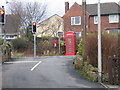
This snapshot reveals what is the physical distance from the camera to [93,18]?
3444 cm

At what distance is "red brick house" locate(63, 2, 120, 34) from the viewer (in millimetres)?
33469

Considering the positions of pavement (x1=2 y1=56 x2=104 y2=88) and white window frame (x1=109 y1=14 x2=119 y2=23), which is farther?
white window frame (x1=109 y1=14 x2=119 y2=23)

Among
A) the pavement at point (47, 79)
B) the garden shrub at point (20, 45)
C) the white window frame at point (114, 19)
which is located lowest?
the pavement at point (47, 79)

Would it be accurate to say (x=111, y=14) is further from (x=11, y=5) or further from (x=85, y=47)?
(x=85, y=47)

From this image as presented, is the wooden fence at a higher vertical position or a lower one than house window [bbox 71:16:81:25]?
lower

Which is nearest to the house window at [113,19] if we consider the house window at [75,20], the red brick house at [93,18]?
the red brick house at [93,18]

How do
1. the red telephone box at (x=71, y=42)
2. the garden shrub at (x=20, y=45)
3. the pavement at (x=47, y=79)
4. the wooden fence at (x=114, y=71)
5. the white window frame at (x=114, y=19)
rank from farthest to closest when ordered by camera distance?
1. the white window frame at (x=114, y=19)
2. the garden shrub at (x=20, y=45)
3. the red telephone box at (x=71, y=42)
4. the wooden fence at (x=114, y=71)
5. the pavement at (x=47, y=79)

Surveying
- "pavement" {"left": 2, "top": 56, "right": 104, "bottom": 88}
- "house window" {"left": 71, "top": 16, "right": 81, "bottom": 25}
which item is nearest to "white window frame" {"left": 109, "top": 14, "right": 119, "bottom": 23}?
"house window" {"left": 71, "top": 16, "right": 81, "bottom": 25}

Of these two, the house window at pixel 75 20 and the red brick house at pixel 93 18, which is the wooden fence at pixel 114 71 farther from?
the house window at pixel 75 20

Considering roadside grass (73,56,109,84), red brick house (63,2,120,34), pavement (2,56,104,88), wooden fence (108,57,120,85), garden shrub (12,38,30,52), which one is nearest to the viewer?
pavement (2,56,104,88)

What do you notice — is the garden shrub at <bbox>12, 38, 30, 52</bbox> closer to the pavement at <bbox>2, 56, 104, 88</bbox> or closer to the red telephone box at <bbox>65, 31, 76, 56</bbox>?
the red telephone box at <bbox>65, 31, 76, 56</bbox>

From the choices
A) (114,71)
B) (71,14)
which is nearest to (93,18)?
(71,14)

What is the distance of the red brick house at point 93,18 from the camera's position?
110 ft

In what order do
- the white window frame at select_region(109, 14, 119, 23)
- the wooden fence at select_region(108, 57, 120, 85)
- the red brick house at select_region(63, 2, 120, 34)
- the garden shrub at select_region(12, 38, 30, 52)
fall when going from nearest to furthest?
the wooden fence at select_region(108, 57, 120, 85) → the garden shrub at select_region(12, 38, 30, 52) → the white window frame at select_region(109, 14, 119, 23) → the red brick house at select_region(63, 2, 120, 34)
